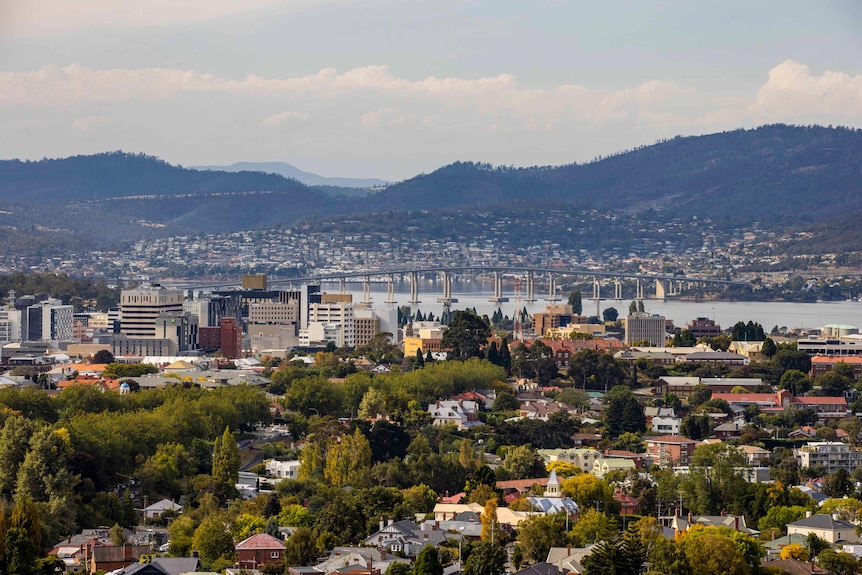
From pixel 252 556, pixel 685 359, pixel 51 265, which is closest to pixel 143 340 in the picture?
pixel 685 359

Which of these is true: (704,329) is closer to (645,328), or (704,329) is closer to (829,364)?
(645,328)

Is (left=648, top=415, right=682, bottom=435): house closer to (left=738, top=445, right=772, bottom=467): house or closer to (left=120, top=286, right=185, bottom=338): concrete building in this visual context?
(left=738, top=445, right=772, bottom=467): house

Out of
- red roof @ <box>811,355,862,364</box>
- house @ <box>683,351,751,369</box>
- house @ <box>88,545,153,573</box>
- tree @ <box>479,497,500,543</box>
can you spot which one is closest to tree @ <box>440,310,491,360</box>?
house @ <box>683,351,751,369</box>

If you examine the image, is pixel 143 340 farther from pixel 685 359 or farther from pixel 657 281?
pixel 657 281

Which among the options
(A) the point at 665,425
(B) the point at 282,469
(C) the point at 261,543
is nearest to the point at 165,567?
(C) the point at 261,543

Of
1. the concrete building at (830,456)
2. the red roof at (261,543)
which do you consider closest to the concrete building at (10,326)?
the concrete building at (830,456)

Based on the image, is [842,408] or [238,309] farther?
[238,309]
